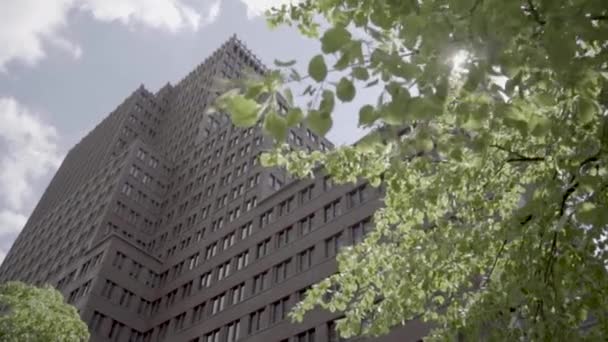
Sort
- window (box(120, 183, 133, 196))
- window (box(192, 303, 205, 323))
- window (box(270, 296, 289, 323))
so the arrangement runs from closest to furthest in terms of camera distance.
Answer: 1. window (box(270, 296, 289, 323))
2. window (box(192, 303, 205, 323))
3. window (box(120, 183, 133, 196))

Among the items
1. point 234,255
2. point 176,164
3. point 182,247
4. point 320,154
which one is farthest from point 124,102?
point 320,154

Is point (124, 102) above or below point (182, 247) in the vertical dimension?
above

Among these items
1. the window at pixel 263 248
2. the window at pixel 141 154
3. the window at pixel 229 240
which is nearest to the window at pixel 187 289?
the window at pixel 229 240

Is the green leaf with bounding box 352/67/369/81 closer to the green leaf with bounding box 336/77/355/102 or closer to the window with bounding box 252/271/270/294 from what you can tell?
the green leaf with bounding box 336/77/355/102

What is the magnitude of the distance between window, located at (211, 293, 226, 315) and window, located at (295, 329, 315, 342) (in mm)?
11196

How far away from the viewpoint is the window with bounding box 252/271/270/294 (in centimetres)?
3672

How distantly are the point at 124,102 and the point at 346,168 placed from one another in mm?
103679

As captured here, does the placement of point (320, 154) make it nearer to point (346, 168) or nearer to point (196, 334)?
point (346, 168)

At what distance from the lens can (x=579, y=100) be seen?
351 cm

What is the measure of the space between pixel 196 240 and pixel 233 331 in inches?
683

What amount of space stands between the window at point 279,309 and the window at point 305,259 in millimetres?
2492

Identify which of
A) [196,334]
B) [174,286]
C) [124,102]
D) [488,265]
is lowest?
[488,265]

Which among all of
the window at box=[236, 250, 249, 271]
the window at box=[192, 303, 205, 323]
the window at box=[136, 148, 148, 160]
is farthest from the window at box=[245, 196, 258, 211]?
the window at box=[136, 148, 148, 160]

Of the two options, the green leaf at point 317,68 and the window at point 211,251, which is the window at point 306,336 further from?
the green leaf at point 317,68
